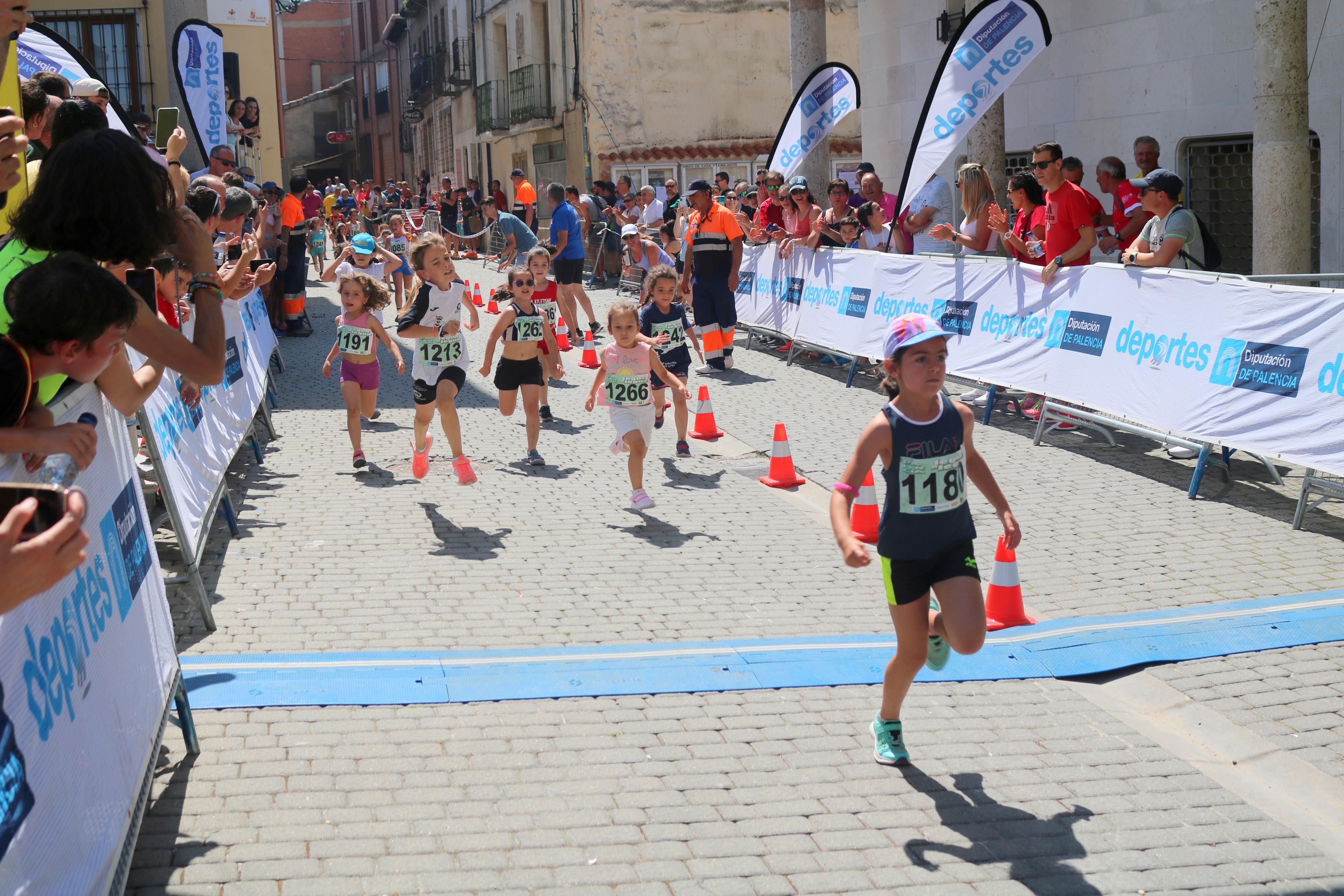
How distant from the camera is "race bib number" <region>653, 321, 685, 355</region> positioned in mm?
10969

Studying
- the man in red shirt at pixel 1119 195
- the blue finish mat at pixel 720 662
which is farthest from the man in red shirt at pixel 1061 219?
the blue finish mat at pixel 720 662

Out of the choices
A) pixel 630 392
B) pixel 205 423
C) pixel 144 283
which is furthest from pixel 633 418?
pixel 144 283

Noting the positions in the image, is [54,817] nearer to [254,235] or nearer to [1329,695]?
[1329,695]

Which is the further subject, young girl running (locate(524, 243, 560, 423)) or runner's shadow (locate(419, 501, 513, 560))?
young girl running (locate(524, 243, 560, 423))

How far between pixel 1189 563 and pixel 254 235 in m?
7.15

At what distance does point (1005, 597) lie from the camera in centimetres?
619

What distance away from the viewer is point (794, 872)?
388cm

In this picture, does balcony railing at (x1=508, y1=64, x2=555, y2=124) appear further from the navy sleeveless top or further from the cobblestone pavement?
the navy sleeveless top

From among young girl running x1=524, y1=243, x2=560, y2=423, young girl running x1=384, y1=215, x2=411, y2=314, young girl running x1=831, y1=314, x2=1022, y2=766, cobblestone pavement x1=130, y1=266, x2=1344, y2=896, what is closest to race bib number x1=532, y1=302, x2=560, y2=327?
young girl running x1=524, y1=243, x2=560, y2=423

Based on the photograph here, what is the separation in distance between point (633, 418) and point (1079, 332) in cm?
391

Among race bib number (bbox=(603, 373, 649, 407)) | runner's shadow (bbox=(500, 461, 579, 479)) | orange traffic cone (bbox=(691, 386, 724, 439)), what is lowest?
runner's shadow (bbox=(500, 461, 579, 479))

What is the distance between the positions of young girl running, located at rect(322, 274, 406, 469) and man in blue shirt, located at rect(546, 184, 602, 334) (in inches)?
268

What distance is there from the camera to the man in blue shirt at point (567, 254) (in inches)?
670

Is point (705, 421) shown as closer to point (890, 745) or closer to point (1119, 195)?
point (1119, 195)
